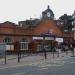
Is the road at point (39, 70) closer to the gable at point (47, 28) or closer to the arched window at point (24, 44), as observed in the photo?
the arched window at point (24, 44)

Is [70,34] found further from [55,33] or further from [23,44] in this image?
[23,44]

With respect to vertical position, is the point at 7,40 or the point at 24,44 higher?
the point at 7,40

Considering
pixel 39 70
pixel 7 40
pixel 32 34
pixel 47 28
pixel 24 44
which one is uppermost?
pixel 47 28

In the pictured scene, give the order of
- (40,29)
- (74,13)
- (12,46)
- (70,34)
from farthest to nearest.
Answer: (74,13), (70,34), (40,29), (12,46)

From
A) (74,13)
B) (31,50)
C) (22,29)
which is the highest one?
(74,13)

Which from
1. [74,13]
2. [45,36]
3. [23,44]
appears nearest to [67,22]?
[74,13]

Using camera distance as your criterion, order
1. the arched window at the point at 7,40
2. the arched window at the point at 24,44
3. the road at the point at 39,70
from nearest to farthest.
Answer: the road at the point at 39,70
the arched window at the point at 7,40
the arched window at the point at 24,44

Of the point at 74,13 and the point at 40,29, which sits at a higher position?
the point at 74,13

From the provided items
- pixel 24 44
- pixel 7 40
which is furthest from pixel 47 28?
pixel 7 40

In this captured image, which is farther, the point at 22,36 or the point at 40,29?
the point at 40,29

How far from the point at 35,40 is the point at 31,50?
400 cm

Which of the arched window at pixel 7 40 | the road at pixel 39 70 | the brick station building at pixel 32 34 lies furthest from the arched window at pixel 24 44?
the road at pixel 39 70

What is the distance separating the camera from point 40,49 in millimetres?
72000

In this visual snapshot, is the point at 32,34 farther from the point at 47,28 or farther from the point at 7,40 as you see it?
the point at 7,40
